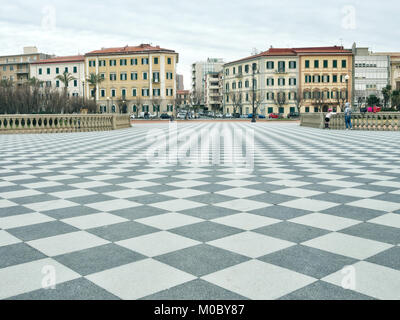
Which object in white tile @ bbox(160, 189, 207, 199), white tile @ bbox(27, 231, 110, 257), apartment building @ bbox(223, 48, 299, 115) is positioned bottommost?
white tile @ bbox(27, 231, 110, 257)

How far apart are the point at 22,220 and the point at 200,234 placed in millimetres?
2198

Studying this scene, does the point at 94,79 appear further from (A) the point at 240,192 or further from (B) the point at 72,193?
(A) the point at 240,192

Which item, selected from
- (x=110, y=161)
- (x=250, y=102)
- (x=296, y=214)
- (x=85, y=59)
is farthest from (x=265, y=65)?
(x=296, y=214)

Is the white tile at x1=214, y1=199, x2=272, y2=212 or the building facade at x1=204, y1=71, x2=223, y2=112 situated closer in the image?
the white tile at x1=214, y1=199, x2=272, y2=212

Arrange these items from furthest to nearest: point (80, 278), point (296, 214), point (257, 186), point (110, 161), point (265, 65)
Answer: point (265, 65) → point (110, 161) → point (257, 186) → point (296, 214) → point (80, 278)

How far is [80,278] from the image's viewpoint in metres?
3.29

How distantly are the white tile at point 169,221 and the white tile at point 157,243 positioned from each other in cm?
30

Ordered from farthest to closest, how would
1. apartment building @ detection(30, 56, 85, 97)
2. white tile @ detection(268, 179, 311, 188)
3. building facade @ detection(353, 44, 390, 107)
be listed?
apartment building @ detection(30, 56, 85, 97), building facade @ detection(353, 44, 390, 107), white tile @ detection(268, 179, 311, 188)

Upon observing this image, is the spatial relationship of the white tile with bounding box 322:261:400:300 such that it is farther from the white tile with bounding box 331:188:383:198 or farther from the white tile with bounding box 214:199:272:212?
the white tile with bounding box 331:188:383:198

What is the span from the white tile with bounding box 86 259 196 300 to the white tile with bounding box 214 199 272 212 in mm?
2153

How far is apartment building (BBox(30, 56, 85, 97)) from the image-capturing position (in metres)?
88.2

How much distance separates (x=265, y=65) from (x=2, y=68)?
213 feet

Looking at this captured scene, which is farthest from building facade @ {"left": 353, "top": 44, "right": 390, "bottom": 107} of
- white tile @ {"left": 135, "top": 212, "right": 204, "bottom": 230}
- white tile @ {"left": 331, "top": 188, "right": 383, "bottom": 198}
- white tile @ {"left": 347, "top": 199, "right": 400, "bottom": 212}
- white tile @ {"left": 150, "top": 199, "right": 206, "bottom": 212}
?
white tile @ {"left": 135, "top": 212, "right": 204, "bottom": 230}
